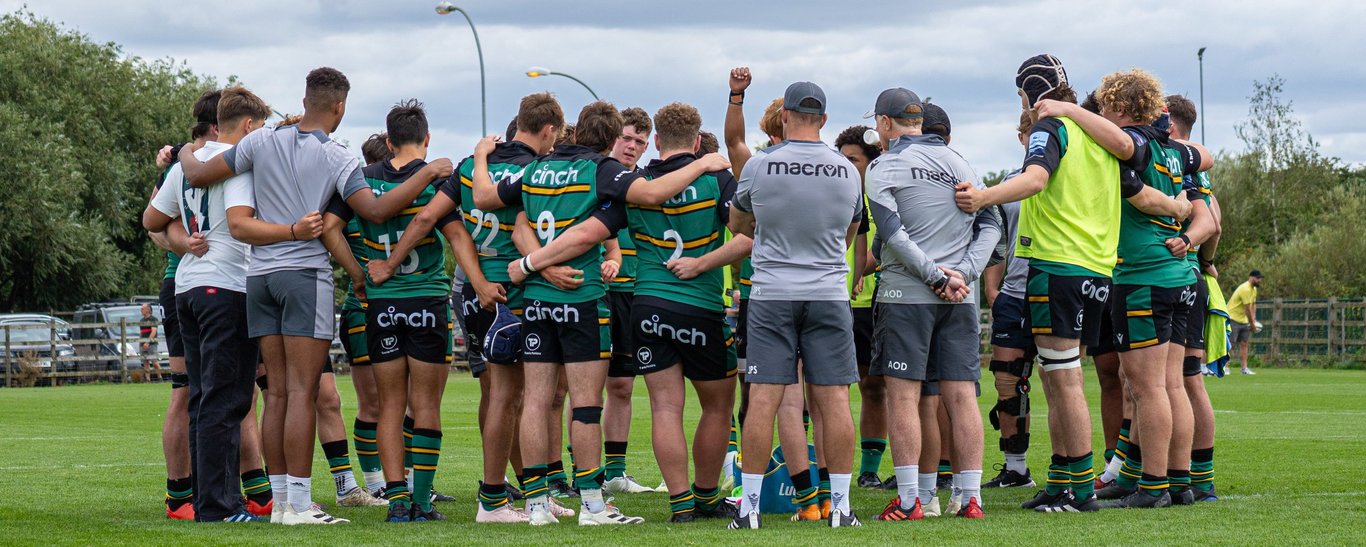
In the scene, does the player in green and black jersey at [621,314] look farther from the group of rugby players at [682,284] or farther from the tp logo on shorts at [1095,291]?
the tp logo on shorts at [1095,291]

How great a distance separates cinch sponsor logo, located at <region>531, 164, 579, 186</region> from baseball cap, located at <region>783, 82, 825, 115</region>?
108 cm

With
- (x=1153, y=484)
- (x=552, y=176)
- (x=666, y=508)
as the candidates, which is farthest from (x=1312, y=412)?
(x=552, y=176)

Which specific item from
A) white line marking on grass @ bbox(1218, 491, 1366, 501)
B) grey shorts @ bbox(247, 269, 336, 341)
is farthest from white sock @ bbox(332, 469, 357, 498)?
white line marking on grass @ bbox(1218, 491, 1366, 501)

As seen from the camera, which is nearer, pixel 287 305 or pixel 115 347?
pixel 287 305

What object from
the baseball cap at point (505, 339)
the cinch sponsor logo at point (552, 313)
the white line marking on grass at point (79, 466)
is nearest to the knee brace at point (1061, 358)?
the cinch sponsor logo at point (552, 313)

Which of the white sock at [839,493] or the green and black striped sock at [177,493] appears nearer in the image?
the white sock at [839,493]

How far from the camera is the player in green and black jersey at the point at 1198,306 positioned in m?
7.72

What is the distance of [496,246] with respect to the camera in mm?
7363

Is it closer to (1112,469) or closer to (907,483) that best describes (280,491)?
(907,483)

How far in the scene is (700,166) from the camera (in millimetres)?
6918

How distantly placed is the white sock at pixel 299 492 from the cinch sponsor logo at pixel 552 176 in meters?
1.88

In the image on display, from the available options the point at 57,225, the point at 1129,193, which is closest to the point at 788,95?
the point at 1129,193

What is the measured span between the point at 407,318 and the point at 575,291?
928 mm

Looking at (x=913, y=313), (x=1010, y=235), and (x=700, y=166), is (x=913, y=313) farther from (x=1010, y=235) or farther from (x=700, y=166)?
(x=1010, y=235)
